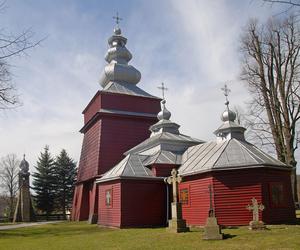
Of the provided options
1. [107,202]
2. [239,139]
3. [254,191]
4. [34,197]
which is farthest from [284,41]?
[34,197]

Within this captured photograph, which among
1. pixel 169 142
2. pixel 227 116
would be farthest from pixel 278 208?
pixel 169 142

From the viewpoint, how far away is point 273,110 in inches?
969

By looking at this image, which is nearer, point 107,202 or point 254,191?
point 254,191

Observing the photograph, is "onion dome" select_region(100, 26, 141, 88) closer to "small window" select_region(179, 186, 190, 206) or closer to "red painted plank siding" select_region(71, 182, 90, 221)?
"red painted plank siding" select_region(71, 182, 90, 221)

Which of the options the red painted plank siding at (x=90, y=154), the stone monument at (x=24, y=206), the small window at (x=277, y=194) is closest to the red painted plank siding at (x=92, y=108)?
the red painted plank siding at (x=90, y=154)

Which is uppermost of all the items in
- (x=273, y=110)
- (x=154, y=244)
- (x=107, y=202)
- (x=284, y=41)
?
(x=284, y=41)

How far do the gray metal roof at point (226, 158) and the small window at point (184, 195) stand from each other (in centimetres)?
90

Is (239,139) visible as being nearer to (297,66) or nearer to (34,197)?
(297,66)

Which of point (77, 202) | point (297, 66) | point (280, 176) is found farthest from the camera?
point (77, 202)

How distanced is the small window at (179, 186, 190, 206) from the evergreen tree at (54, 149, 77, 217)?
29.3m

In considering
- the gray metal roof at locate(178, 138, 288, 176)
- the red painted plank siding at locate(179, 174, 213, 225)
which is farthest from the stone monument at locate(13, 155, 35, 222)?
the red painted plank siding at locate(179, 174, 213, 225)

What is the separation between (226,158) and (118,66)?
17054mm

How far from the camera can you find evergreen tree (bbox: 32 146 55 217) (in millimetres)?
45531

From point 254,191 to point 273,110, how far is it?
28.5ft
